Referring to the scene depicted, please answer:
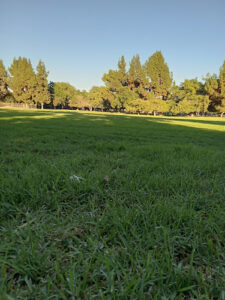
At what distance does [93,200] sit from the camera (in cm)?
142

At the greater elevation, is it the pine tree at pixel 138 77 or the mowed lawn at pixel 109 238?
the pine tree at pixel 138 77

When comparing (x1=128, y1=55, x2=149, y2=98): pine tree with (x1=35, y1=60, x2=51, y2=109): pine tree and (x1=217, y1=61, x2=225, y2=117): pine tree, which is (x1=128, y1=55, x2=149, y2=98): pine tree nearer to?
(x1=217, y1=61, x2=225, y2=117): pine tree

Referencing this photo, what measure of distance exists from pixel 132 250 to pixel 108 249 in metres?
0.13

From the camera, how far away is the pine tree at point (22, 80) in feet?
150

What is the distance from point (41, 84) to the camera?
Result: 47438 millimetres

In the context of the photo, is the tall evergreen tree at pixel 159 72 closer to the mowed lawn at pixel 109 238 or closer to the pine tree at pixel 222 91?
the pine tree at pixel 222 91

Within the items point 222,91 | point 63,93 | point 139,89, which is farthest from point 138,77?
point 63,93

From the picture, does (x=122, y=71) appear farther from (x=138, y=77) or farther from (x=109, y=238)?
(x=109, y=238)

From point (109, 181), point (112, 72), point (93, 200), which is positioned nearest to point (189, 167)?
point (109, 181)

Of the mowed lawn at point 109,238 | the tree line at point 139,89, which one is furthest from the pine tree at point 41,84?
the mowed lawn at point 109,238

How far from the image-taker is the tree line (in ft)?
126

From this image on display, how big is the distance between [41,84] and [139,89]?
1115 inches

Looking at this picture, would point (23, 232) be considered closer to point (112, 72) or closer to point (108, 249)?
point (108, 249)

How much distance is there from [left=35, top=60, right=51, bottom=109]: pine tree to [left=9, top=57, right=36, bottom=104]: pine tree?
114cm
